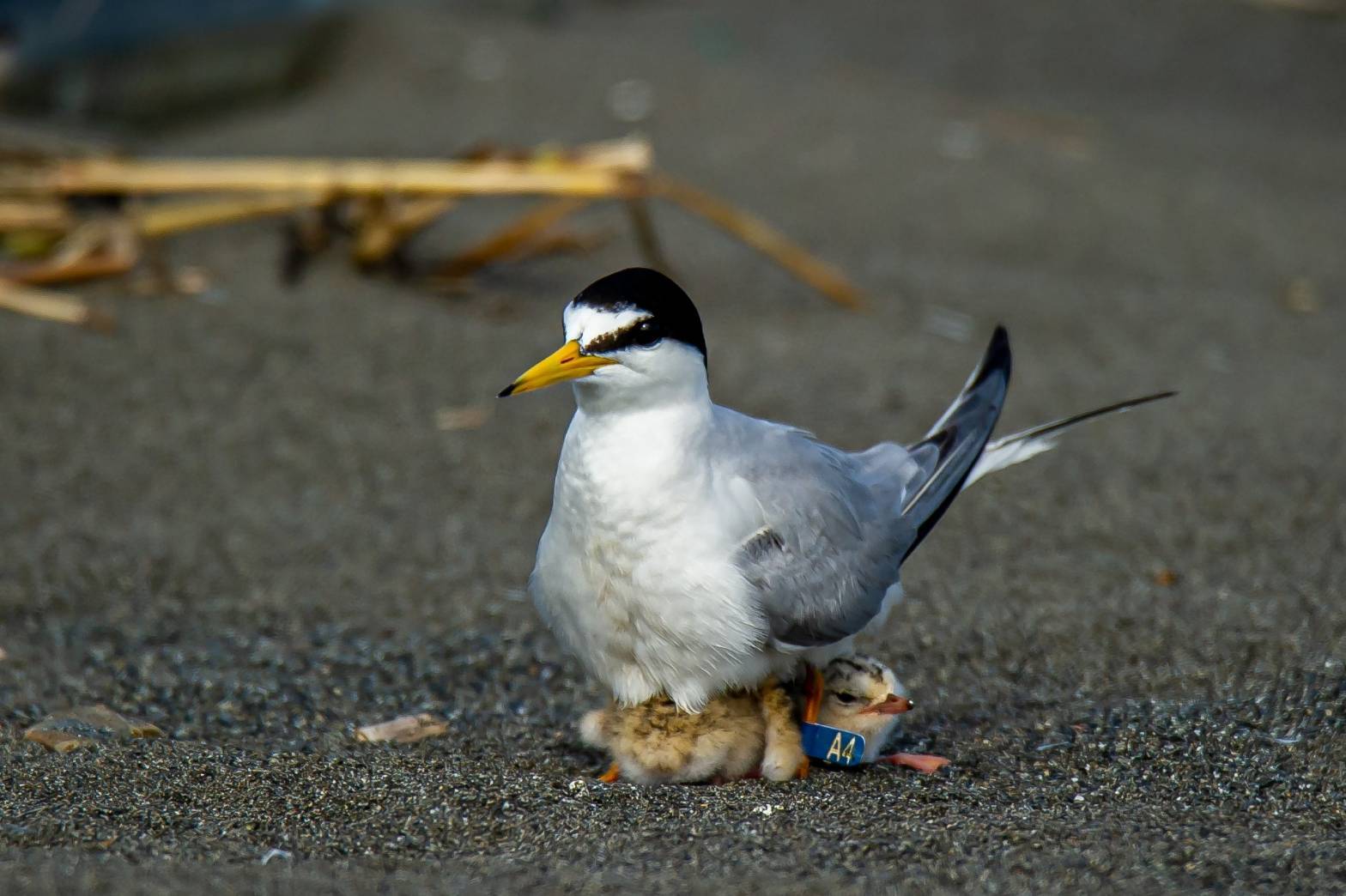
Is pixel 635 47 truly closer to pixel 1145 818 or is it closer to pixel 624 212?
pixel 624 212


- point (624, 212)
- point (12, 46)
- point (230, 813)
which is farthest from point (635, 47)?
point (230, 813)

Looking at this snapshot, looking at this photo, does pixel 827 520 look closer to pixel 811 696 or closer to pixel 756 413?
pixel 811 696

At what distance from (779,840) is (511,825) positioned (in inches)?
18.1

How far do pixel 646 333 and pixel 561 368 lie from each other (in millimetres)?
173

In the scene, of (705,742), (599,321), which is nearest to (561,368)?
(599,321)

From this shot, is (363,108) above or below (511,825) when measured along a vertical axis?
above

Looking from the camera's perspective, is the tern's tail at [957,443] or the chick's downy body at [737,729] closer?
the chick's downy body at [737,729]

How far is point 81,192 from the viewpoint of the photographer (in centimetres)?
584

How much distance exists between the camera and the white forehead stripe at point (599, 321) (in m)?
2.81

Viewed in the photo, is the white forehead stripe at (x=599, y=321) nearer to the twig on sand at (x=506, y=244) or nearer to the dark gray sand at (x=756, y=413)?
the dark gray sand at (x=756, y=413)

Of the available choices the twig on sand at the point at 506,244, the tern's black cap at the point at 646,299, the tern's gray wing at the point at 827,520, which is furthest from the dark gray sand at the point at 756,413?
the tern's black cap at the point at 646,299

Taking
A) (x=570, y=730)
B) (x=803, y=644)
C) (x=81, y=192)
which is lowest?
(x=570, y=730)

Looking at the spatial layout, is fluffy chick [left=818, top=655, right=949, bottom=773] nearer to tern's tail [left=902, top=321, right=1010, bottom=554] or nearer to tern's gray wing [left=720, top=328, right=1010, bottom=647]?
tern's gray wing [left=720, top=328, right=1010, bottom=647]

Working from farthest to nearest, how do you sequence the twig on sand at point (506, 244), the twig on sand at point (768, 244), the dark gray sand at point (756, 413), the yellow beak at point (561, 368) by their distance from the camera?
the twig on sand at point (506, 244) → the twig on sand at point (768, 244) → the yellow beak at point (561, 368) → the dark gray sand at point (756, 413)
